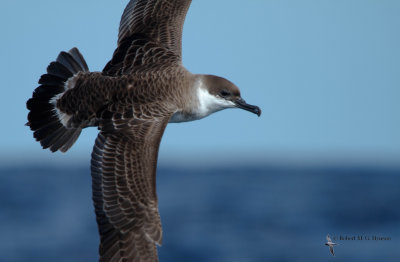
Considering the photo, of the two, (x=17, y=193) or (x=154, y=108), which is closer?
(x=154, y=108)

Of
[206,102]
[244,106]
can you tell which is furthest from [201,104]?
[244,106]

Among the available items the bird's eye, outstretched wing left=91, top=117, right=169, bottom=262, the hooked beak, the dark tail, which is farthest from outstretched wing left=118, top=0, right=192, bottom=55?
outstretched wing left=91, top=117, right=169, bottom=262

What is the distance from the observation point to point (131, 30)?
430 inches

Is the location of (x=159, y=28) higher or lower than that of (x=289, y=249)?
higher

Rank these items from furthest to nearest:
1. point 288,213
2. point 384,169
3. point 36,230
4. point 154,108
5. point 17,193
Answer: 1. point 384,169
2. point 17,193
3. point 288,213
4. point 36,230
5. point 154,108

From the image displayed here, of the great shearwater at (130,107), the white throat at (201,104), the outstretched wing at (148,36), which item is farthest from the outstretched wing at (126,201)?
the outstretched wing at (148,36)

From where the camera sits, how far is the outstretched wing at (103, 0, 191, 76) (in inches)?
404

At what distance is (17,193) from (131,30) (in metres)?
38.1

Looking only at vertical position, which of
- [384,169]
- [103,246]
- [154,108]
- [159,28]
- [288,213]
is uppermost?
[159,28]

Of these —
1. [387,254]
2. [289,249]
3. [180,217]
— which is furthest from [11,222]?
[387,254]

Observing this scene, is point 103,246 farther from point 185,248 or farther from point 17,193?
point 17,193

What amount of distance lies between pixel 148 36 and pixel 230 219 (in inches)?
1084

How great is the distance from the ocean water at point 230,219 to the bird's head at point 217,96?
7662mm

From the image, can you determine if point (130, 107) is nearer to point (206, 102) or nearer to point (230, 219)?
point (206, 102)
